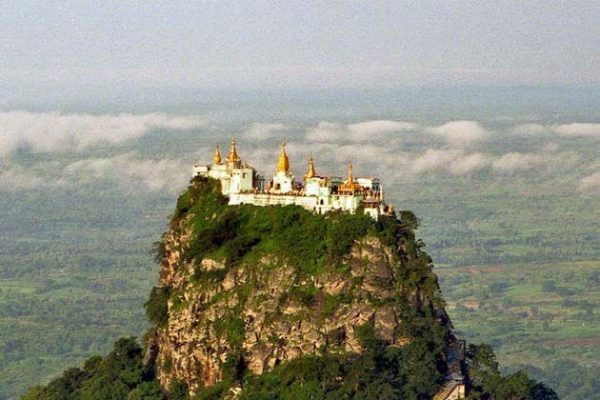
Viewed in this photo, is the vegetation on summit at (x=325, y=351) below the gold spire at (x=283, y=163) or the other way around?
below

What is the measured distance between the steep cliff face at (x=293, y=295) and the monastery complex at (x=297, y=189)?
675mm

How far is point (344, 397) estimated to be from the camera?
74.1 meters

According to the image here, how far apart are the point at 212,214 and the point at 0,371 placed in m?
56.1

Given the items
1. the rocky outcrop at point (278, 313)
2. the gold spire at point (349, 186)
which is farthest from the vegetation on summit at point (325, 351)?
the gold spire at point (349, 186)

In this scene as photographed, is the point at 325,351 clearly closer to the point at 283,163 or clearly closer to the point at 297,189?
the point at 297,189

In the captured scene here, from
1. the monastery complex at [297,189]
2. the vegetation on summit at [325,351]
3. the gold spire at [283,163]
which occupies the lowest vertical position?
the vegetation on summit at [325,351]

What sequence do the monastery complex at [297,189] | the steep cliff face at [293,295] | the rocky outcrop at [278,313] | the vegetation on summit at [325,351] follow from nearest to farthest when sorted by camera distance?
the vegetation on summit at [325,351] → the rocky outcrop at [278,313] → the steep cliff face at [293,295] → the monastery complex at [297,189]

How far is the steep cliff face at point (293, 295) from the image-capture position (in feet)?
250

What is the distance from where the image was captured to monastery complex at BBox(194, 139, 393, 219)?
260ft

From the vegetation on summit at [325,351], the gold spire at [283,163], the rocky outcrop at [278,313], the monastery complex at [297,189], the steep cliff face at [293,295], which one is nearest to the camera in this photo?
the vegetation on summit at [325,351]

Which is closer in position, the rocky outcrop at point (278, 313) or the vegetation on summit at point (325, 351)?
the vegetation on summit at point (325, 351)

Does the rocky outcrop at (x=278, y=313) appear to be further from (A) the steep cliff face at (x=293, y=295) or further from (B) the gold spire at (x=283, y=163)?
(B) the gold spire at (x=283, y=163)

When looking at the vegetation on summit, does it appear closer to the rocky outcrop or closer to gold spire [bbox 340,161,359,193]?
A: the rocky outcrop

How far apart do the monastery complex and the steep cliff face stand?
2.22ft
